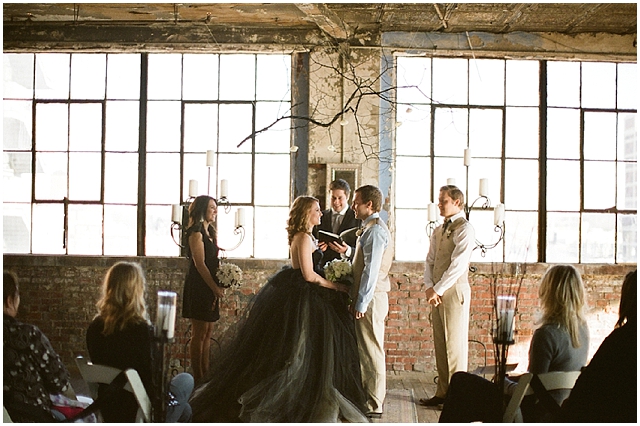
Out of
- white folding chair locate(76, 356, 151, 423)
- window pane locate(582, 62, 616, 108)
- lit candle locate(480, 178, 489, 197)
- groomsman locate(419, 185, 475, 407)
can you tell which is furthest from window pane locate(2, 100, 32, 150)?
window pane locate(582, 62, 616, 108)

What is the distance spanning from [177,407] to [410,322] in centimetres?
315

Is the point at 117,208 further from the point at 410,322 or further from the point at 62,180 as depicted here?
the point at 410,322

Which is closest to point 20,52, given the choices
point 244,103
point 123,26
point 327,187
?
point 123,26

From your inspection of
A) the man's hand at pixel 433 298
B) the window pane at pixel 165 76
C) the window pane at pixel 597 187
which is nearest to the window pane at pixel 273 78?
the window pane at pixel 165 76

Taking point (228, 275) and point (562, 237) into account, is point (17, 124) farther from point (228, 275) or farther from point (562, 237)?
point (562, 237)

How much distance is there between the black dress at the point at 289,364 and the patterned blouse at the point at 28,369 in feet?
3.73

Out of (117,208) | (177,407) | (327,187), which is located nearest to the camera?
(177,407)

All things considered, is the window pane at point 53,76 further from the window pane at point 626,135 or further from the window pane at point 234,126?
the window pane at point 626,135

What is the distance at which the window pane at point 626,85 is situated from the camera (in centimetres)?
605

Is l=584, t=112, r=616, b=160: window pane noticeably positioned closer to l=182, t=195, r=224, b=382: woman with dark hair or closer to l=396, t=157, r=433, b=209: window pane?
l=396, t=157, r=433, b=209: window pane

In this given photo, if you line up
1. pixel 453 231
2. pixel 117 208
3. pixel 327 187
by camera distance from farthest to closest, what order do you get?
pixel 117 208
pixel 327 187
pixel 453 231

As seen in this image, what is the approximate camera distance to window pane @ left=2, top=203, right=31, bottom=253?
6.12 m

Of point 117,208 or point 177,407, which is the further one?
point 117,208

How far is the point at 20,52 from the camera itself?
610 centimetres
